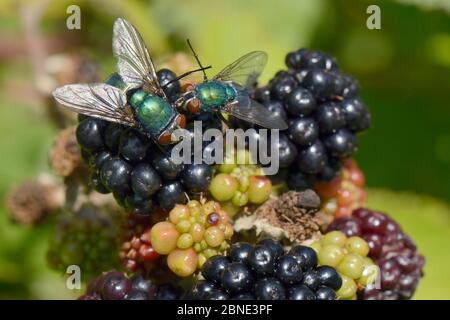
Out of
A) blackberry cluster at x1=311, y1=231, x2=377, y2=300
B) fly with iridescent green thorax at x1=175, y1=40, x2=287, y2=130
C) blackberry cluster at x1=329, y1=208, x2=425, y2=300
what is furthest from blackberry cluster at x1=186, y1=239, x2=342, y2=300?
fly with iridescent green thorax at x1=175, y1=40, x2=287, y2=130

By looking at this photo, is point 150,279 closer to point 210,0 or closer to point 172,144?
point 172,144

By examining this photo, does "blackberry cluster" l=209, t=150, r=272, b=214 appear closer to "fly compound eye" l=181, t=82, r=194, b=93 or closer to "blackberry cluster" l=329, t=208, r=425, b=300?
"fly compound eye" l=181, t=82, r=194, b=93

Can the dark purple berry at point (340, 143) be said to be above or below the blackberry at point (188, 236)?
above

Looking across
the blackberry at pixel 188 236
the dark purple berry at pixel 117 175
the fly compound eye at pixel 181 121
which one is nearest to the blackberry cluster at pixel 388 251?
the blackberry at pixel 188 236

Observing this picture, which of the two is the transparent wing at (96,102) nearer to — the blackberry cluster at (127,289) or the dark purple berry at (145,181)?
the dark purple berry at (145,181)

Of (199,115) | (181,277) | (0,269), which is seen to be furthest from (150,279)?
(0,269)

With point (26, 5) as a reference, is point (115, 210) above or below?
below

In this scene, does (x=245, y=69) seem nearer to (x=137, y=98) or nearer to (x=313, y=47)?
(x=137, y=98)
